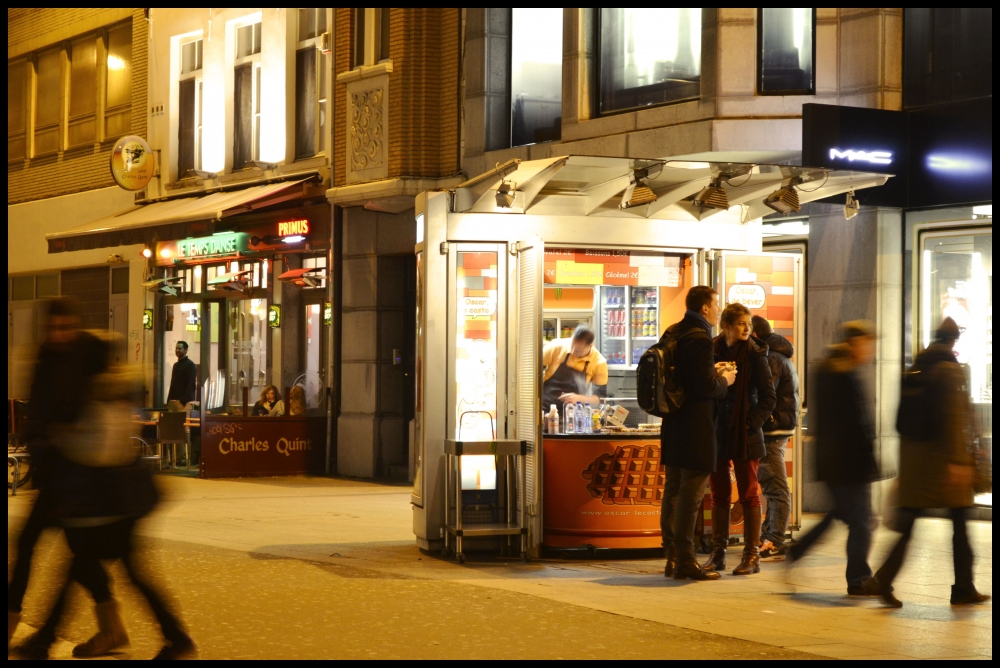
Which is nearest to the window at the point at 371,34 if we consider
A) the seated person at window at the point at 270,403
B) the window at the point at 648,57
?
the window at the point at 648,57

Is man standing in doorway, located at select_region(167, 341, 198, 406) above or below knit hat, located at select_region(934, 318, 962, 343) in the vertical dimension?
below

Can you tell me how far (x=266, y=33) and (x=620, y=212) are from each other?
485 inches

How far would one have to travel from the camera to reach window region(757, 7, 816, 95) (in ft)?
47.4

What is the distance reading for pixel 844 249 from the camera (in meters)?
14.3

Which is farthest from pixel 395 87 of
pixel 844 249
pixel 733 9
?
pixel 844 249

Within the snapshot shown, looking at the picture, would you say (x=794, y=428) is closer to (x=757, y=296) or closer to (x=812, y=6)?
(x=757, y=296)

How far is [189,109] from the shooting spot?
24328 mm

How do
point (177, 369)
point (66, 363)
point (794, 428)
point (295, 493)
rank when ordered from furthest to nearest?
1. point (177, 369)
2. point (295, 493)
3. point (794, 428)
4. point (66, 363)

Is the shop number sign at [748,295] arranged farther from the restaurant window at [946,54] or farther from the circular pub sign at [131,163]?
the circular pub sign at [131,163]

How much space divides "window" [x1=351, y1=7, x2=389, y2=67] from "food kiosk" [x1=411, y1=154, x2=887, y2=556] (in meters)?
8.52

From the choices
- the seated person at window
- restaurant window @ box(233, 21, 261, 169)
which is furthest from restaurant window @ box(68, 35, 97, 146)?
the seated person at window

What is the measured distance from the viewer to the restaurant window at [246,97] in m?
22.8

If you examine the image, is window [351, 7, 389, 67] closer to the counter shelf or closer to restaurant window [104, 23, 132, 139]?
restaurant window [104, 23, 132, 139]

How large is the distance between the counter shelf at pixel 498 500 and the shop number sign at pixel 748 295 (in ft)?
7.58
